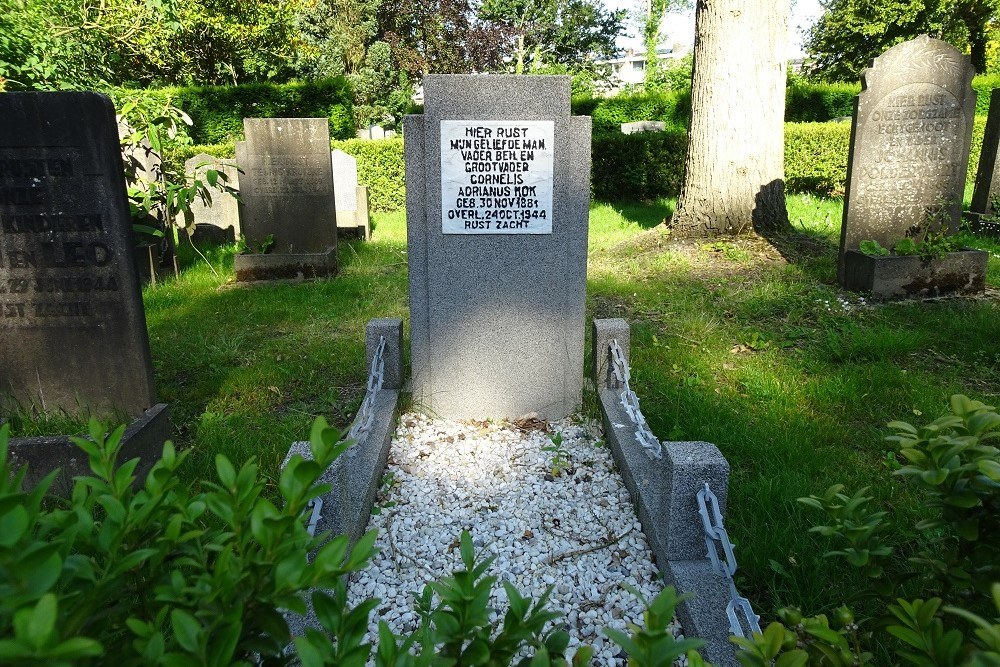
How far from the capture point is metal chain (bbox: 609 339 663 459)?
2.79m

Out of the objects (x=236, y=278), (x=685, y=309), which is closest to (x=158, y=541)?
(x=685, y=309)

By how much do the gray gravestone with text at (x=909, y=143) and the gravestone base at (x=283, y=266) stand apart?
5.67 m

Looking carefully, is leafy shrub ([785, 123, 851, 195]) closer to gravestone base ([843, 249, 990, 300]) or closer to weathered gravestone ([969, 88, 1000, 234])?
weathered gravestone ([969, 88, 1000, 234])

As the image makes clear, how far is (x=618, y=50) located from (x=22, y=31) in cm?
3679

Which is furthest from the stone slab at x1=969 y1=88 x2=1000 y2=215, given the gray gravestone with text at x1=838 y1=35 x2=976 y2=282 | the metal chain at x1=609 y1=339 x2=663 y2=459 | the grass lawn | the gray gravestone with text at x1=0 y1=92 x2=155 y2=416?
the gray gravestone with text at x1=0 y1=92 x2=155 y2=416

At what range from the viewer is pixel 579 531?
294 centimetres

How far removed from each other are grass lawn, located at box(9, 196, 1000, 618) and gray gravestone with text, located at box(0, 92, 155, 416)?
25.6 inches

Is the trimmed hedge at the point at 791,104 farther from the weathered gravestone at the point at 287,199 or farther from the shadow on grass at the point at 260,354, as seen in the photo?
the shadow on grass at the point at 260,354

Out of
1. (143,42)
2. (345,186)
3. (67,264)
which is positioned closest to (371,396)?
(67,264)

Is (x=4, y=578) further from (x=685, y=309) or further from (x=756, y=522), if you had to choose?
(x=685, y=309)

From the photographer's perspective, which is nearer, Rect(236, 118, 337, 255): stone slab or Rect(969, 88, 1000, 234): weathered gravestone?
Rect(236, 118, 337, 255): stone slab

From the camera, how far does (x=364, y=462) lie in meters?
3.09

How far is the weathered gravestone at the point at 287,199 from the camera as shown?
25.5 ft

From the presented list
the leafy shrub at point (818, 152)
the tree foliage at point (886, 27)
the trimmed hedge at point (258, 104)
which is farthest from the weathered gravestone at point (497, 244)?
the tree foliage at point (886, 27)
